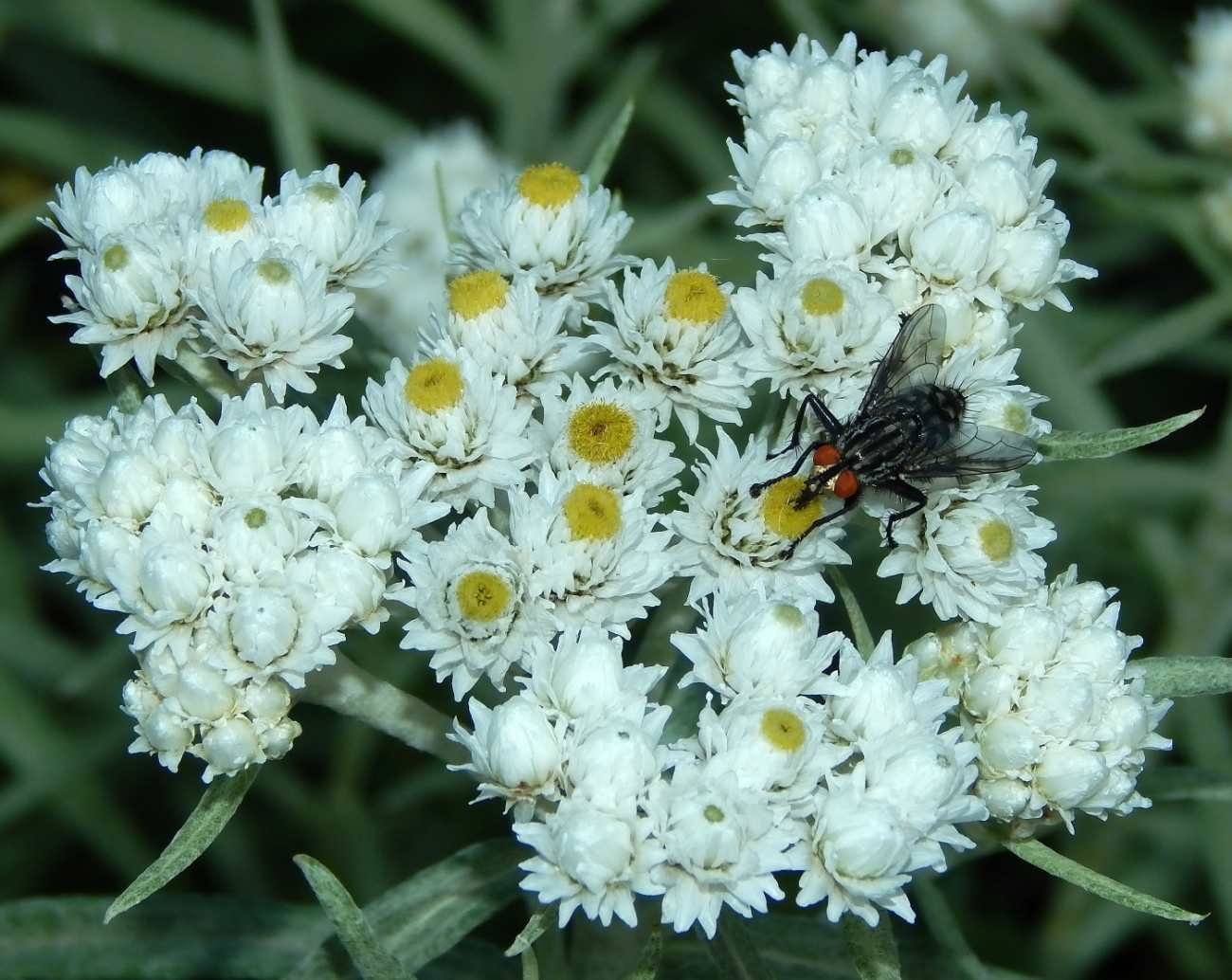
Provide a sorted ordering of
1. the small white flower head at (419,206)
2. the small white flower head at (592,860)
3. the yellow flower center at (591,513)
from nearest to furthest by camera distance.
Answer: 1. the small white flower head at (592,860)
2. the yellow flower center at (591,513)
3. the small white flower head at (419,206)

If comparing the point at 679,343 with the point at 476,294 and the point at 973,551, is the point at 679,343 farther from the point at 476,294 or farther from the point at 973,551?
the point at 973,551

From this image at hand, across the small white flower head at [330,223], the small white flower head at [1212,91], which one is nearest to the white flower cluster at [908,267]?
the small white flower head at [330,223]

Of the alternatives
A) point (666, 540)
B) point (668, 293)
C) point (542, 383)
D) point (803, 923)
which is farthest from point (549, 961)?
point (668, 293)

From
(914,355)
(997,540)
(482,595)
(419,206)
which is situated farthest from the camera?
(419,206)

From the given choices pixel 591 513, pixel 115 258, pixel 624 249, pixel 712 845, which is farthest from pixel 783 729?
pixel 624 249

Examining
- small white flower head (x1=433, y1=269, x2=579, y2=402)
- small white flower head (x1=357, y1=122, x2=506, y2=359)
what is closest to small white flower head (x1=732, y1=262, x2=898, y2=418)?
small white flower head (x1=433, y1=269, x2=579, y2=402)

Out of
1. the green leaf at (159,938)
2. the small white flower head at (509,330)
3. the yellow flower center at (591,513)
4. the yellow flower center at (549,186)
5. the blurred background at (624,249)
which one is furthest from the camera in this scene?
the blurred background at (624,249)

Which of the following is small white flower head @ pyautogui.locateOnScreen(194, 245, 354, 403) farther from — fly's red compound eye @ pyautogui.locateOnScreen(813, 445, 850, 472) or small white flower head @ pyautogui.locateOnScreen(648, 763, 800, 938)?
small white flower head @ pyautogui.locateOnScreen(648, 763, 800, 938)

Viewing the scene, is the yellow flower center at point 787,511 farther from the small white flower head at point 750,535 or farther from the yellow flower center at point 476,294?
the yellow flower center at point 476,294
